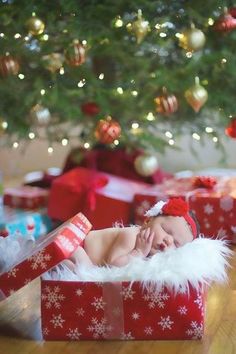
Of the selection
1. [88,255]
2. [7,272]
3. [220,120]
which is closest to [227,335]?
[88,255]

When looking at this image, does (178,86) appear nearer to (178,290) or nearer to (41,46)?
(41,46)

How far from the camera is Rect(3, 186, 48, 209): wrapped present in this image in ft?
8.02

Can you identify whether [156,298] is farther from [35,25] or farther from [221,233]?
[35,25]

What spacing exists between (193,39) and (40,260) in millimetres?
1236

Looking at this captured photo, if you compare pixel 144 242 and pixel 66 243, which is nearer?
pixel 66 243

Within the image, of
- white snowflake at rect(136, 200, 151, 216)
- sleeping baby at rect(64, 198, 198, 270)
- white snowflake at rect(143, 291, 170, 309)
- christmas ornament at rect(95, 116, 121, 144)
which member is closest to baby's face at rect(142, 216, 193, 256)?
sleeping baby at rect(64, 198, 198, 270)

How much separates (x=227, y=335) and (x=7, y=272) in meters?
0.49

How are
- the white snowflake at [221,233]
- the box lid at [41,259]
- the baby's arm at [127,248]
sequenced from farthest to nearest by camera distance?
the white snowflake at [221,233], the baby's arm at [127,248], the box lid at [41,259]

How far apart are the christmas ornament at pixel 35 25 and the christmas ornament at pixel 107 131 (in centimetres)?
39

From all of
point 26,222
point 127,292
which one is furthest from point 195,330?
point 26,222

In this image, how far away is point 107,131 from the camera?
7.43 ft

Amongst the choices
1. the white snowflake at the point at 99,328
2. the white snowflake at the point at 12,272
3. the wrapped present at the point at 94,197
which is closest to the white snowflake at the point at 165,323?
the white snowflake at the point at 99,328

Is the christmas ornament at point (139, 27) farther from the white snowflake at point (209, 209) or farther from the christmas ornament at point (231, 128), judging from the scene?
the white snowflake at point (209, 209)

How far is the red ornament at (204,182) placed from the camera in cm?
222
